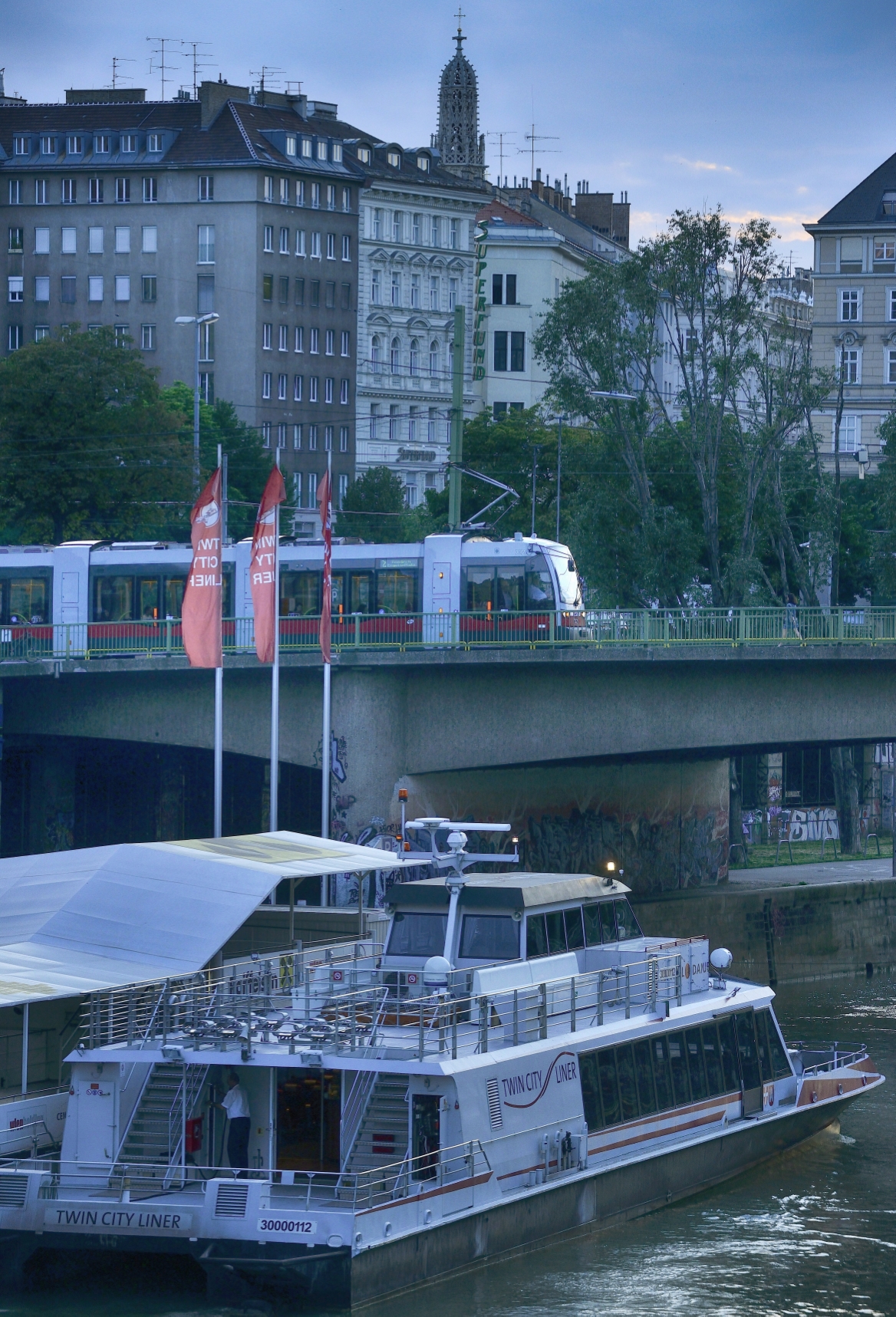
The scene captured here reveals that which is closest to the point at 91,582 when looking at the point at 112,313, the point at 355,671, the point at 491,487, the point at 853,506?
the point at 355,671

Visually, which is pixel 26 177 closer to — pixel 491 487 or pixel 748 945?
pixel 491 487

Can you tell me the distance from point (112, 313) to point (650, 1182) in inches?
3861

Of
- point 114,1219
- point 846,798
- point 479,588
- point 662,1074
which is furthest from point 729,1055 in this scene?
point 846,798

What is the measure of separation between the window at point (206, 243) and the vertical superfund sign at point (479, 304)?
1875 cm

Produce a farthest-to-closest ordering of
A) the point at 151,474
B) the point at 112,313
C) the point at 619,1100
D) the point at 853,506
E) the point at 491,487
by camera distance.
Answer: the point at 112,313
the point at 491,487
the point at 853,506
the point at 151,474
the point at 619,1100

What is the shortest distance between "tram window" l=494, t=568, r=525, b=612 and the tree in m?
23.7

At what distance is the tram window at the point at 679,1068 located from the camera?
29.8 m

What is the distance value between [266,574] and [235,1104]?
2171 cm

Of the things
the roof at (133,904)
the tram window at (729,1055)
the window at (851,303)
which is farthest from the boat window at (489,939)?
the window at (851,303)

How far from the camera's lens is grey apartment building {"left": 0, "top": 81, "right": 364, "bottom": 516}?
118250 mm

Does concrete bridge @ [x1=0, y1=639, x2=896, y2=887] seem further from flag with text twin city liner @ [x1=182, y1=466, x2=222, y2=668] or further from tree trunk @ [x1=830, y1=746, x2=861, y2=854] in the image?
tree trunk @ [x1=830, y1=746, x2=861, y2=854]

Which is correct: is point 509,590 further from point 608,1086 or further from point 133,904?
point 608,1086

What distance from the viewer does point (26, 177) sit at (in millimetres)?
121625

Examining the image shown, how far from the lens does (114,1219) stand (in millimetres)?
24219
